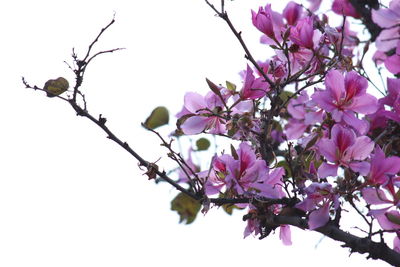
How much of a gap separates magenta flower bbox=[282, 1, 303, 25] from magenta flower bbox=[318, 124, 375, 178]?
0.62m

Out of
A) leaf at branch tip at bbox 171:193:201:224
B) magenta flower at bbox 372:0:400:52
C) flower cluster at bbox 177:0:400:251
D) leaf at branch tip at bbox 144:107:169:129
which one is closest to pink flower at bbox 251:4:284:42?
flower cluster at bbox 177:0:400:251

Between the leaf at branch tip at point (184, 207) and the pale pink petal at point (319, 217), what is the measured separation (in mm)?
869

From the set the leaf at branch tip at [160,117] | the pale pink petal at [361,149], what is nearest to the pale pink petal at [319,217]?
the pale pink petal at [361,149]

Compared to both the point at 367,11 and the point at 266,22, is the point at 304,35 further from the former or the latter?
the point at 367,11

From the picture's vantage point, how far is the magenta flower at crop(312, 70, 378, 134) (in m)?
1.36

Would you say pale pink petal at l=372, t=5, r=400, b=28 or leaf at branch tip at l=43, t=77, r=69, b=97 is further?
pale pink petal at l=372, t=5, r=400, b=28

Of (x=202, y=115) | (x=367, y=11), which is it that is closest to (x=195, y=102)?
(x=202, y=115)

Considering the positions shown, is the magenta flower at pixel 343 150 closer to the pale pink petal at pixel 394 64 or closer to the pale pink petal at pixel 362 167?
the pale pink petal at pixel 362 167

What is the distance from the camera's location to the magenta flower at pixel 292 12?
Result: 6.14ft

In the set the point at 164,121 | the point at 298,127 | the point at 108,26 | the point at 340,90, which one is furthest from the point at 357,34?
the point at 108,26

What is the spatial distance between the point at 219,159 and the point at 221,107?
132 millimetres

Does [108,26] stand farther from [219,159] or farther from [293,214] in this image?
[293,214]

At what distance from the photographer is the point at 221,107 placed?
1430 mm

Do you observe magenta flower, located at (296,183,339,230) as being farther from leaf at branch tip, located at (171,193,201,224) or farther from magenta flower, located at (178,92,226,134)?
leaf at branch tip, located at (171,193,201,224)
